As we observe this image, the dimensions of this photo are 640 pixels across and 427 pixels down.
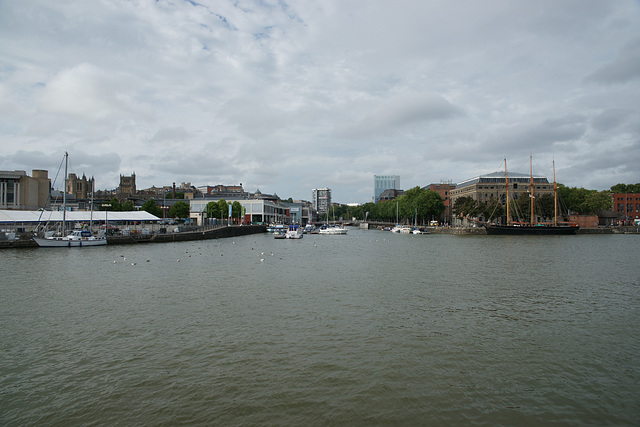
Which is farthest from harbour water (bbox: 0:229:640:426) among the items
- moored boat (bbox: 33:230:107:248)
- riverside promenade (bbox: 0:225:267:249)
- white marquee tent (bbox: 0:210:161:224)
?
white marquee tent (bbox: 0:210:161:224)

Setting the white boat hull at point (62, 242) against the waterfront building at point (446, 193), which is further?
the waterfront building at point (446, 193)

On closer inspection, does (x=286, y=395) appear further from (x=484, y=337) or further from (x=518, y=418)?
(x=484, y=337)

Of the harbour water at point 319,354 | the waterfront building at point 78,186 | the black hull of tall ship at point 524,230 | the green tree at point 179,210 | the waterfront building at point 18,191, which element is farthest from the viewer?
the waterfront building at point 78,186

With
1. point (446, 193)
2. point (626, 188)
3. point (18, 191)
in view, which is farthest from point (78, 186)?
point (626, 188)

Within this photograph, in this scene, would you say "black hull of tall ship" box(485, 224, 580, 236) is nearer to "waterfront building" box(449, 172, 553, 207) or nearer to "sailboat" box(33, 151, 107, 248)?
"waterfront building" box(449, 172, 553, 207)

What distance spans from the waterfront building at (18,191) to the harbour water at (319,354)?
3932 inches

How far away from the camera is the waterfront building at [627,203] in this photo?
496ft

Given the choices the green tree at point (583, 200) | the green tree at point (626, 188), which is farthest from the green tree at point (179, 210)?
the green tree at point (626, 188)

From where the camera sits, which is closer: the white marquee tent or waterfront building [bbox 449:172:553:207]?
the white marquee tent

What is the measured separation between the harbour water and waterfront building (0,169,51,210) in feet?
328

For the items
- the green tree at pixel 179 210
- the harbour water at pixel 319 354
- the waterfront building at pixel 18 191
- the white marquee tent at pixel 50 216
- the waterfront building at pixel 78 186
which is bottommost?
the harbour water at pixel 319 354

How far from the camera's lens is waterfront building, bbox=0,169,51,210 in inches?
4055

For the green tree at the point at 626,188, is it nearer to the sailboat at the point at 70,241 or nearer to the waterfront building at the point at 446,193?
the waterfront building at the point at 446,193

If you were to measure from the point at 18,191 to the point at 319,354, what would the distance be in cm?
12217
